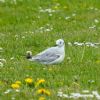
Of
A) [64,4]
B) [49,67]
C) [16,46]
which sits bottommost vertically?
[64,4]

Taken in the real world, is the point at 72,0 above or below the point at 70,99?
below

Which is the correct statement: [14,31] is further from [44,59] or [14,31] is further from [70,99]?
[70,99]

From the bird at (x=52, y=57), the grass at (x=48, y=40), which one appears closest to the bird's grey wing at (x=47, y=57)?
the bird at (x=52, y=57)

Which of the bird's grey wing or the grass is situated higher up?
the bird's grey wing

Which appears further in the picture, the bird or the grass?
the bird

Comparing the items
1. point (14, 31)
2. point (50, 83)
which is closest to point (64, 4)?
point (14, 31)

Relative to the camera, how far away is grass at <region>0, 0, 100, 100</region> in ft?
36.9

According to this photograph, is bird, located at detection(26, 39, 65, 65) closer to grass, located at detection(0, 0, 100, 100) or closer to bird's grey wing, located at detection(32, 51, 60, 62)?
bird's grey wing, located at detection(32, 51, 60, 62)

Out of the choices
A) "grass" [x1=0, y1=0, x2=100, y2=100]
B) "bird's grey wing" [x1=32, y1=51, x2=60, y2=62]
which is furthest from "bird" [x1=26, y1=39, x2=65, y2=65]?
"grass" [x1=0, y1=0, x2=100, y2=100]

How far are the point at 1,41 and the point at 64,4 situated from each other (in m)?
8.59

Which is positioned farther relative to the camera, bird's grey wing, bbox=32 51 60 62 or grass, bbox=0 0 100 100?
bird's grey wing, bbox=32 51 60 62

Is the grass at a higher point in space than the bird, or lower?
lower

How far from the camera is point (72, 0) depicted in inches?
1019

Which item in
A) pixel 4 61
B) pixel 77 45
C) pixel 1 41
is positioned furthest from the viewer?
pixel 1 41
